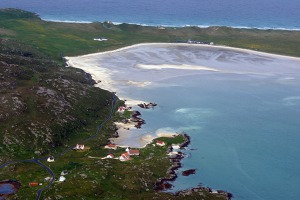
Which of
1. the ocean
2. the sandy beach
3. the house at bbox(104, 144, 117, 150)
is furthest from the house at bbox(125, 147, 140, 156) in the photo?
the sandy beach

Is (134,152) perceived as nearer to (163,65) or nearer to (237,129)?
(237,129)

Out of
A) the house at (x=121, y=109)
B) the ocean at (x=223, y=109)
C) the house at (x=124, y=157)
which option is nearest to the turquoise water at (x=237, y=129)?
the ocean at (x=223, y=109)

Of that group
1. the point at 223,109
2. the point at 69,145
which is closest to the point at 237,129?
the point at 223,109

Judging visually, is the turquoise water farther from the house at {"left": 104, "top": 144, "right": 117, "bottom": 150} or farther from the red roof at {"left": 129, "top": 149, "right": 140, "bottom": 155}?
the house at {"left": 104, "top": 144, "right": 117, "bottom": 150}

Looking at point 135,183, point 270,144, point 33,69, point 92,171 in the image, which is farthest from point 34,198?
point 33,69

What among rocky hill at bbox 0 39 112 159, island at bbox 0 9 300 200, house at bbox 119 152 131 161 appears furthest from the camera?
rocky hill at bbox 0 39 112 159

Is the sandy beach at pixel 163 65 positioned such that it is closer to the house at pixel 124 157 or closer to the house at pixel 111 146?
the house at pixel 111 146
